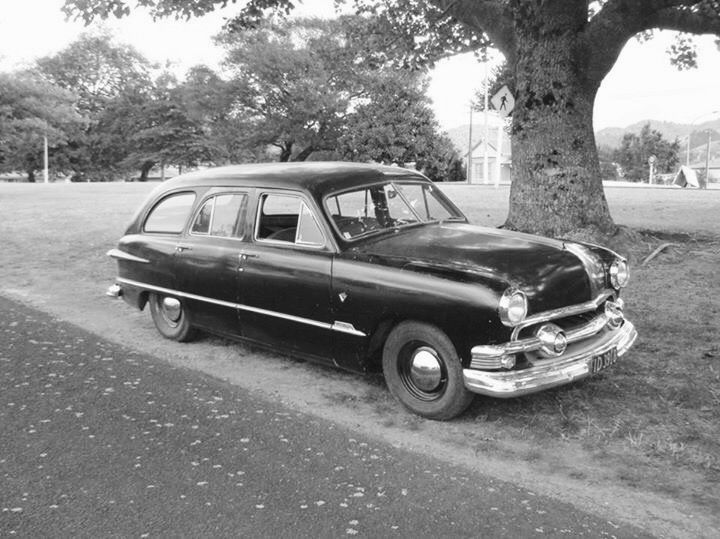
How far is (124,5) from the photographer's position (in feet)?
29.8

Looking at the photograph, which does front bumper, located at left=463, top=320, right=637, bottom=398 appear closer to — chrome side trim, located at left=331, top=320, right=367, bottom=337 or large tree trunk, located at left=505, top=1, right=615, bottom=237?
chrome side trim, located at left=331, top=320, right=367, bottom=337

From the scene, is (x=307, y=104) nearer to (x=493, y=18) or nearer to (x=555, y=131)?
(x=493, y=18)

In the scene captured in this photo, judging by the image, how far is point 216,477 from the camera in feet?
11.0

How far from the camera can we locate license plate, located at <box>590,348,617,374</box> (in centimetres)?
412

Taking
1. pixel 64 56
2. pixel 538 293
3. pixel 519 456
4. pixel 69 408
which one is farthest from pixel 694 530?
pixel 64 56

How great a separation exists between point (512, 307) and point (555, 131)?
5.36 meters

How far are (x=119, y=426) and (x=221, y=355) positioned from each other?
5.48 feet

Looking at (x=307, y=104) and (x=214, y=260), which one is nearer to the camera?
(x=214, y=260)

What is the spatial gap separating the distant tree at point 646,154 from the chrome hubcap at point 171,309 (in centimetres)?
9204

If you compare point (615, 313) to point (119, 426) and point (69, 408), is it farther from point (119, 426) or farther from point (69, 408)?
point (69, 408)

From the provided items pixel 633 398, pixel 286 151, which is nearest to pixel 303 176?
pixel 633 398

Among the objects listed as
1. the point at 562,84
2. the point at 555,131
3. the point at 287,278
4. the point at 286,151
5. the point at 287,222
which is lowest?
the point at 287,278

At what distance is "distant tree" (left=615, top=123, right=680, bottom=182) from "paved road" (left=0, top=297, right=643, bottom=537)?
307 ft

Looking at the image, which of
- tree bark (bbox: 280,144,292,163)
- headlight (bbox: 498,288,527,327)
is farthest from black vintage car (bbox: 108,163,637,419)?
tree bark (bbox: 280,144,292,163)
